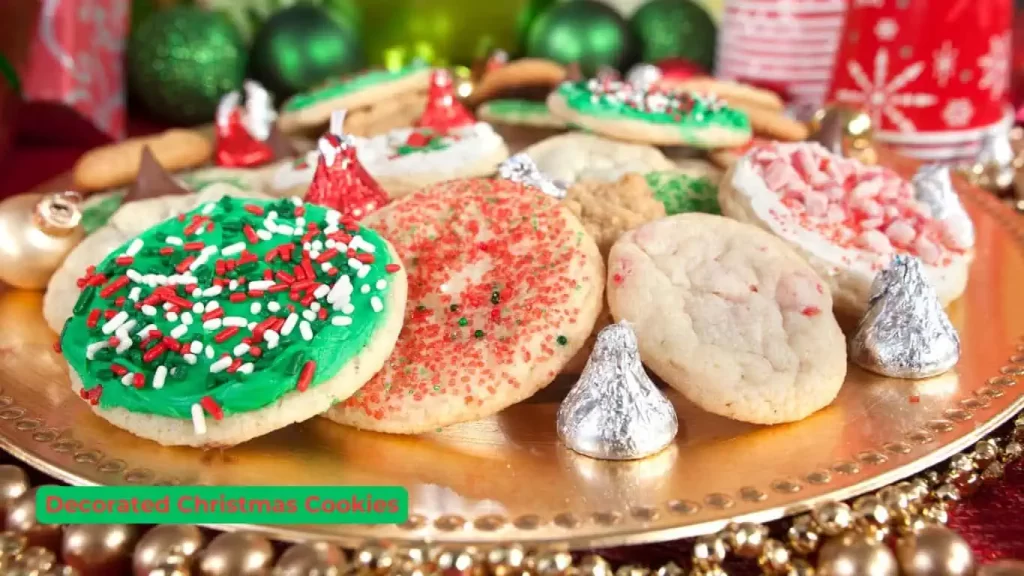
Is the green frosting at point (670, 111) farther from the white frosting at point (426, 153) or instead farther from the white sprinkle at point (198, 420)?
the white sprinkle at point (198, 420)


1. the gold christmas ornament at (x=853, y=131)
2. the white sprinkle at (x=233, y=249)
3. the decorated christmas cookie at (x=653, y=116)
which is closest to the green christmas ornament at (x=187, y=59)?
the decorated christmas cookie at (x=653, y=116)

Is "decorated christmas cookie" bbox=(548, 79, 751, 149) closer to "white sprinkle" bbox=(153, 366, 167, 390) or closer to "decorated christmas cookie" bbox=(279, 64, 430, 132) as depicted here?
"decorated christmas cookie" bbox=(279, 64, 430, 132)

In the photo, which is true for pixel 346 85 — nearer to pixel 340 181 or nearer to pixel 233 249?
pixel 340 181

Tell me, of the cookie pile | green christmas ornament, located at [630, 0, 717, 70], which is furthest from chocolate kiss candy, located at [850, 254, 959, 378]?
green christmas ornament, located at [630, 0, 717, 70]

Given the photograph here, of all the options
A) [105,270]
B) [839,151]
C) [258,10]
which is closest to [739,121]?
[839,151]

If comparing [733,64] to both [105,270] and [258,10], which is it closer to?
[258,10]
